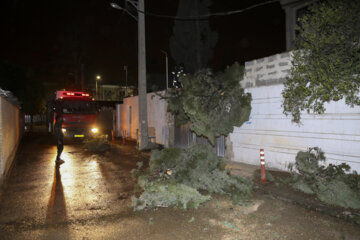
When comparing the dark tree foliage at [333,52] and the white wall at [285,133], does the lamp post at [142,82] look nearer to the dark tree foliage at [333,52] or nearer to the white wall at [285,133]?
the white wall at [285,133]

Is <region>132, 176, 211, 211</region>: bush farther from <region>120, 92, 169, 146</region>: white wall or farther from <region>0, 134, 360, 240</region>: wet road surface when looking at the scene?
<region>120, 92, 169, 146</region>: white wall

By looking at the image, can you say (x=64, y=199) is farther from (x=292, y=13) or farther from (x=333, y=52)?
(x=292, y=13)

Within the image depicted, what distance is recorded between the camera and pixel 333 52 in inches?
261

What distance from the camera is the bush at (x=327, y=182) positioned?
5840 mm

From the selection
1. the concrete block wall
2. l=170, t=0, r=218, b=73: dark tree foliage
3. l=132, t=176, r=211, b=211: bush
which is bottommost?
l=132, t=176, r=211, b=211: bush

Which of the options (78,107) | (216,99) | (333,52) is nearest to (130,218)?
(216,99)

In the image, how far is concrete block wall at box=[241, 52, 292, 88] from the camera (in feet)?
29.5

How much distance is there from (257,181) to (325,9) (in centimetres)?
479

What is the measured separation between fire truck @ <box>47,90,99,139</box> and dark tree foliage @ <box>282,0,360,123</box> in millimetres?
14849

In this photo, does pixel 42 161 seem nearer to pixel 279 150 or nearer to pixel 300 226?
pixel 279 150

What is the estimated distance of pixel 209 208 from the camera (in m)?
5.88

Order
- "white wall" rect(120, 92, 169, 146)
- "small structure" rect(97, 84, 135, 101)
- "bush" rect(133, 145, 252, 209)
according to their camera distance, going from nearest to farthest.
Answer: "bush" rect(133, 145, 252, 209), "white wall" rect(120, 92, 169, 146), "small structure" rect(97, 84, 135, 101)

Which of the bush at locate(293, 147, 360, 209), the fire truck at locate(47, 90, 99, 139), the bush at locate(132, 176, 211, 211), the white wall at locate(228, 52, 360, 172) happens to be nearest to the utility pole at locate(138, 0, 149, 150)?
the fire truck at locate(47, 90, 99, 139)

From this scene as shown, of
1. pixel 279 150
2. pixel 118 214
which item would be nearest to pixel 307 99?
pixel 279 150
